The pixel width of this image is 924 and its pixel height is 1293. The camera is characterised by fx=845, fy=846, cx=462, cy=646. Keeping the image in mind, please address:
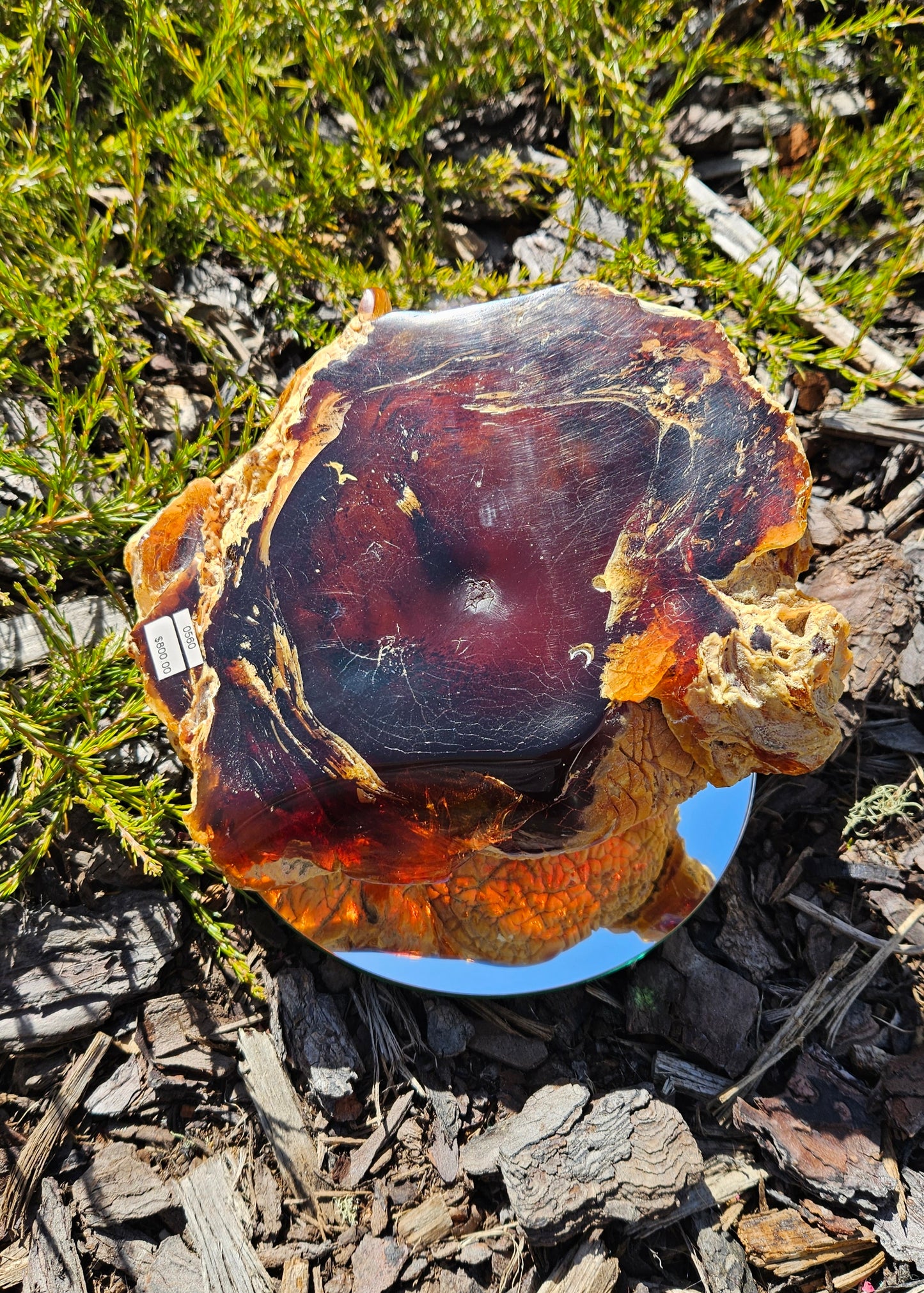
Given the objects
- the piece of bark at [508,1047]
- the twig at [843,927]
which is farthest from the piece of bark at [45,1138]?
the twig at [843,927]

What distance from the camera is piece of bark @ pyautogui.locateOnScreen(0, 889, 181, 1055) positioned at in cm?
157

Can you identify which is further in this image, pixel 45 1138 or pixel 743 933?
pixel 743 933

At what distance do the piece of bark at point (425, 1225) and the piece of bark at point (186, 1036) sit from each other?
0.42 meters

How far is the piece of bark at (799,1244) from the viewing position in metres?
1.51

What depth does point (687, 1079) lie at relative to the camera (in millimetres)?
1626

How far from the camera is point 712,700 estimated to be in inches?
43.8

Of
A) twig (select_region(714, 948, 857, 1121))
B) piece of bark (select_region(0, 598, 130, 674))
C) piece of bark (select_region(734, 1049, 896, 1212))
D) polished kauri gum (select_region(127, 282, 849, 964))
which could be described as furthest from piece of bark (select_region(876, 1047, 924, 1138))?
piece of bark (select_region(0, 598, 130, 674))

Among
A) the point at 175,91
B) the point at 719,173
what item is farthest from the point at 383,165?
the point at 719,173

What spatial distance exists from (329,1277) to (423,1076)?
0.35m

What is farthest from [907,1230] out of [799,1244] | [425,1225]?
[425,1225]

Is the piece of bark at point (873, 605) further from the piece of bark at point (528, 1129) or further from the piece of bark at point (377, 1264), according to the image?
the piece of bark at point (377, 1264)

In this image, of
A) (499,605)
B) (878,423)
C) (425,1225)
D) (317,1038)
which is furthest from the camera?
(878,423)

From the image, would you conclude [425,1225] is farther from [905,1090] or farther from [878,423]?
[878,423]

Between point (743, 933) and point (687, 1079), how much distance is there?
299 mm
